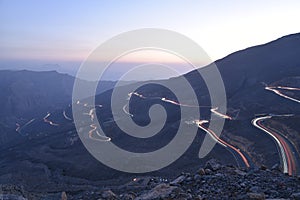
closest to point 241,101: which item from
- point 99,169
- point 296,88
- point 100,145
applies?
point 296,88

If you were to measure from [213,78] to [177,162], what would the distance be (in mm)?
82897

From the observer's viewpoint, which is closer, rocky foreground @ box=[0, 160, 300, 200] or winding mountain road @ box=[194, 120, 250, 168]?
rocky foreground @ box=[0, 160, 300, 200]

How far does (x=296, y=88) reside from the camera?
260ft

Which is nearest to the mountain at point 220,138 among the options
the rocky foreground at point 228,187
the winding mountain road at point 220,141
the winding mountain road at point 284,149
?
the winding mountain road at point 284,149

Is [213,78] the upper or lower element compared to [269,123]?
upper

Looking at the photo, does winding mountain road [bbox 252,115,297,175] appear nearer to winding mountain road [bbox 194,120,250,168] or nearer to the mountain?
the mountain

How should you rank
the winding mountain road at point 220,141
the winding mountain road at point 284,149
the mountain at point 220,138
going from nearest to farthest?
the winding mountain road at point 284,149
the winding mountain road at point 220,141
the mountain at point 220,138

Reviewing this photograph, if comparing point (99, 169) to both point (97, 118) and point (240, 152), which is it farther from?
point (97, 118)

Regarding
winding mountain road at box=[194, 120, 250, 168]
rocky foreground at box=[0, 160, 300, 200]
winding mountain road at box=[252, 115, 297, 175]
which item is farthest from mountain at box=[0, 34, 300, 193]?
rocky foreground at box=[0, 160, 300, 200]

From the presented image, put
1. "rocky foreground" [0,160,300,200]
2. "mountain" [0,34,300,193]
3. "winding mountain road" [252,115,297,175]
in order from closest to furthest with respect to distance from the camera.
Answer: "rocky foreground" [0,160,300,200], "winding mountain road" [252,115,297,175], "mountain" [0,34,300,193]

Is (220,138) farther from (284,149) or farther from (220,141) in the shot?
(284,149)

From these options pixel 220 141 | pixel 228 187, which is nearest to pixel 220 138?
pixel 220 141

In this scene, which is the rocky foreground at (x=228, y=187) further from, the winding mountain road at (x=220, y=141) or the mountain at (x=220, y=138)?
the winding mountain road at (x=220, y=141)

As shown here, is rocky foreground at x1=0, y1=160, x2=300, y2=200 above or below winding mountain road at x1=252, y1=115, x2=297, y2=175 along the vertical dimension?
above
